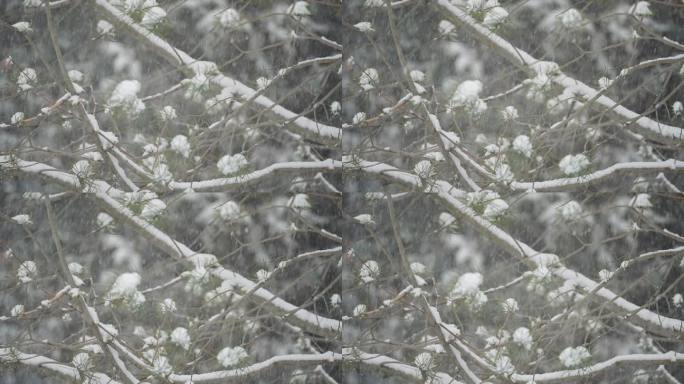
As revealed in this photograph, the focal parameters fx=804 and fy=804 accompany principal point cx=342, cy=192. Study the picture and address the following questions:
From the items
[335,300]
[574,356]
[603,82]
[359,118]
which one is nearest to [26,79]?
[359,118]

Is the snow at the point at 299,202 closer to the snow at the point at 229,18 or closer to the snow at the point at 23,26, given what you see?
the snow at the point at 229,18

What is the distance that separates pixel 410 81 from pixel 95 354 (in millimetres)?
1240

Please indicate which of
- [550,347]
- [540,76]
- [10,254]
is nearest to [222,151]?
[10,254]

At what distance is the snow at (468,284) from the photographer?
2.42 meters

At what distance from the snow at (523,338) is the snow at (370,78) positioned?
2.86 feet

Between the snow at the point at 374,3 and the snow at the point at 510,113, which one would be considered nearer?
the snow at the point at 510,113

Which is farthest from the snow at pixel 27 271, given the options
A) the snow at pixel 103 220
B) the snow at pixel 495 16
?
the snow at pixel 495 16

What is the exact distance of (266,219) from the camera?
243 cm

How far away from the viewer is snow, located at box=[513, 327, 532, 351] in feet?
7.81

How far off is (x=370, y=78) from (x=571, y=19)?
2.05 ft

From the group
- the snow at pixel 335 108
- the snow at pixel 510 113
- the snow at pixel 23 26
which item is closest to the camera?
the snow at pixel 23 26

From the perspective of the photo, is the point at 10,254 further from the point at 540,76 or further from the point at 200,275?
the point at 540,76

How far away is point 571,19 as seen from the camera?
234 cm

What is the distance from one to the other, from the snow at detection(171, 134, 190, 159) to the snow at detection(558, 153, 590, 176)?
111 cm
